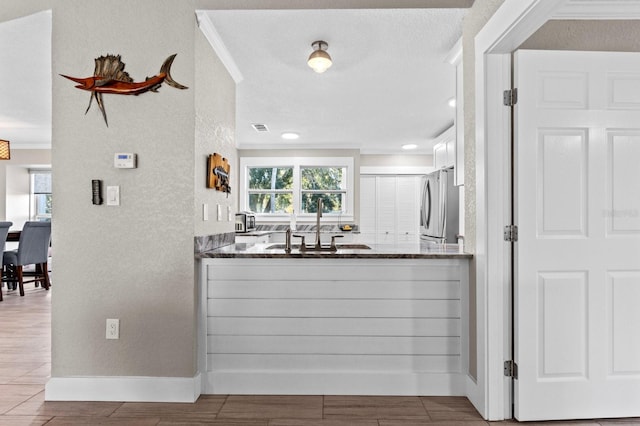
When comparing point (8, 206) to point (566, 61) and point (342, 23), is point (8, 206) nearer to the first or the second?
point (342, 23)

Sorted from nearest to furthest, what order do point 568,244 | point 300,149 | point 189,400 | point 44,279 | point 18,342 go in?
1. point 568,244
2. point 189,400
3. point 18,342
4. point 44,279
5. point 300,149

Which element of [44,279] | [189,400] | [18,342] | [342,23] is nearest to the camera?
[189,400]

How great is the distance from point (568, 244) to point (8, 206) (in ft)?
27.2

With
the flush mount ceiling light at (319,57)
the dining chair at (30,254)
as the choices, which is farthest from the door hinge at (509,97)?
the dining chair at (30,254)

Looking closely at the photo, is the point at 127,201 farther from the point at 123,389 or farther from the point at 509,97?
the point at 509,97

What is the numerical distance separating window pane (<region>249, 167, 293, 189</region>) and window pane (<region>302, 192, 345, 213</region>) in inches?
15.1

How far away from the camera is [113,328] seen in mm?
2420

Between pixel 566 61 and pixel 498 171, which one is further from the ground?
pixel 566 61

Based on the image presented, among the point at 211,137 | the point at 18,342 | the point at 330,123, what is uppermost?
the point at 330,123

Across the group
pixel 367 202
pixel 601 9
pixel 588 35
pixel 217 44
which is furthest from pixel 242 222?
pixel 601 9

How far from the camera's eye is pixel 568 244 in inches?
84.4

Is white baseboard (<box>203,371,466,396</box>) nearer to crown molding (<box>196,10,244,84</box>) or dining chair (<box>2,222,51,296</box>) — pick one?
crown molding (<box>196,10,244,84</box>)

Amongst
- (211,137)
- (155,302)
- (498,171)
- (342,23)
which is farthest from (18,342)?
(498,171)

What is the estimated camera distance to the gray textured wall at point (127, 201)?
241 centimetres
